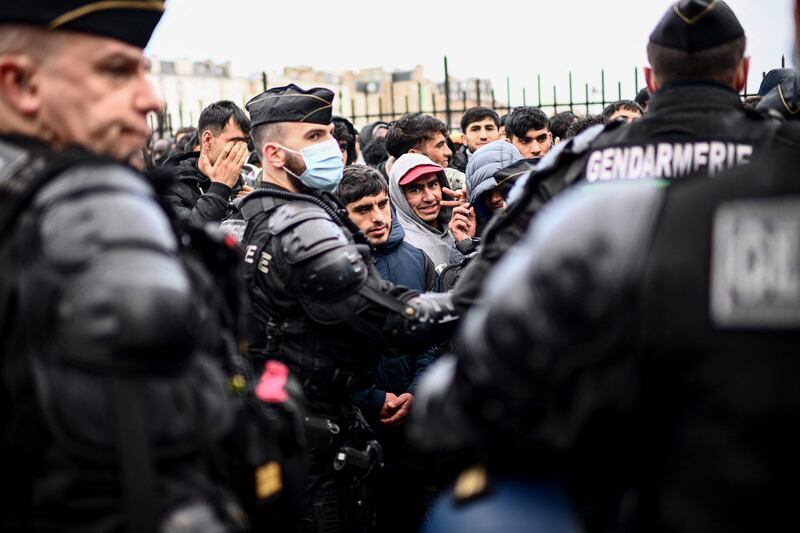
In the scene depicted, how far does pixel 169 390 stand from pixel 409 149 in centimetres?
604

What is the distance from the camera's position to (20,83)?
202cm

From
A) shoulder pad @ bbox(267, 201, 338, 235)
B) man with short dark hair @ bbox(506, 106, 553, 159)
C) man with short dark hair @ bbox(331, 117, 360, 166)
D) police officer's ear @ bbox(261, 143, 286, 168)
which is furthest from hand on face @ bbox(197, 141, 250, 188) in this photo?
man with short dark hair @ bbox(506, 106, 553, 159)

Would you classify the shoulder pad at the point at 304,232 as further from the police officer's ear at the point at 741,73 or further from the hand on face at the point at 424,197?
the hand on face at the point at 424,197

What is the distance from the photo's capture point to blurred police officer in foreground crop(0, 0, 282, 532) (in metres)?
1.63

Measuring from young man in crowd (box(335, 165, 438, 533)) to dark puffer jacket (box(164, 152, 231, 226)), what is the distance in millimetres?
751


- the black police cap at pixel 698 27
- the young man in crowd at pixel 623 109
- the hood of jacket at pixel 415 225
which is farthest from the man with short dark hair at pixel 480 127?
the black police cap at pixel 698 27

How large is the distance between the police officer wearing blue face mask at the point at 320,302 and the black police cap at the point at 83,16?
1.98 m

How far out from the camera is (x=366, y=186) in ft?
17.6

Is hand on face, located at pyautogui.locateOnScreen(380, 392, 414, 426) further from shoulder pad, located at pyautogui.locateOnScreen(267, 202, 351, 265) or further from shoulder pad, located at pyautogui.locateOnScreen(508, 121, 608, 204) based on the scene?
shoulder pad, located at pyautogui.locateOnScreen(508, 121, 608, 204)

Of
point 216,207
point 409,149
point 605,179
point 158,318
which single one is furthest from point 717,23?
point 409,149

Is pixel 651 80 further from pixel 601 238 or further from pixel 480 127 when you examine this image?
pixel 480 127

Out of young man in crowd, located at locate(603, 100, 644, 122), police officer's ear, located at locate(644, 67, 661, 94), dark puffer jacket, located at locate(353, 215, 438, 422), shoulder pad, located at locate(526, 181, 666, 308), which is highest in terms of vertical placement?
police officer's ear, located at locate(644, 67, 661, 94)

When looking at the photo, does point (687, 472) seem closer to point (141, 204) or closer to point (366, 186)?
point (141, 204)

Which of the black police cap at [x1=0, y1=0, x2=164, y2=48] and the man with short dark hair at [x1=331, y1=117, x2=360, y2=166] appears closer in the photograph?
the black police cap at [x1=0, y1=0, x2=164, y2=48]
